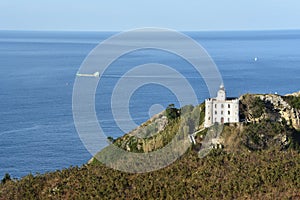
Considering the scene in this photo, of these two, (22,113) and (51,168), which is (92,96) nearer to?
(22,113)

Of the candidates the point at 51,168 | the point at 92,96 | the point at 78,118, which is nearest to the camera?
the point at 51,168

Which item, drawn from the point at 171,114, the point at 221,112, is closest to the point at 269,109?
the point at 221,112

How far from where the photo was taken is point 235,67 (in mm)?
149625

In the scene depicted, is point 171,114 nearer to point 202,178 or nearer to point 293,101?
point 293,101

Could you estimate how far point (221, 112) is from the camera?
53656mm

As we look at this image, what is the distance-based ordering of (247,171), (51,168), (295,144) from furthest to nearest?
(51,168), (295,144), (247,171)

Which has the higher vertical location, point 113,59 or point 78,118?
point 113,59

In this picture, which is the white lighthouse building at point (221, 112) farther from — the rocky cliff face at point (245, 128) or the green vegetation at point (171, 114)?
the green vegetation at point (171, 114)

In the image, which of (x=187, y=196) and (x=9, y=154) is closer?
(x=187, y=196)

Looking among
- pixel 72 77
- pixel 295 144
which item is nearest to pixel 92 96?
pixel 72 77

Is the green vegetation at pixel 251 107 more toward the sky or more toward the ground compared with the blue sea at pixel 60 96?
more toward the ground

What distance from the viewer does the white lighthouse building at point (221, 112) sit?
175 ft

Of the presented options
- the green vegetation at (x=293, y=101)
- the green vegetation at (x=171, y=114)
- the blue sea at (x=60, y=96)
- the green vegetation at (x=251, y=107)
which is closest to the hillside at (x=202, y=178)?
the green vegetation at (x=251, y=107)

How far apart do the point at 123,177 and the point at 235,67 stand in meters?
115
